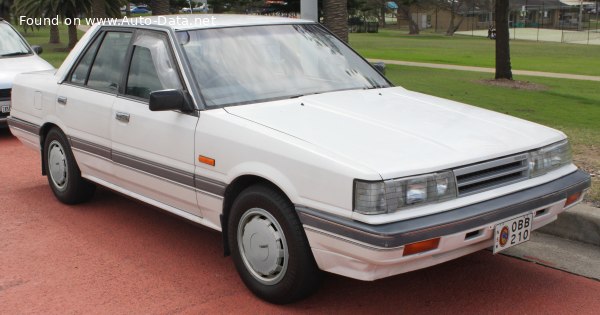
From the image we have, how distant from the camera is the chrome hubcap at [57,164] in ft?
20.9

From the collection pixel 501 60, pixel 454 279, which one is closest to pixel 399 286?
pixel 454 279

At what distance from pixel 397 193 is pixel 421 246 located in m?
0.29

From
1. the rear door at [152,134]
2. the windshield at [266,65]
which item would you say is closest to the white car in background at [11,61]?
the rear door at [152,134]

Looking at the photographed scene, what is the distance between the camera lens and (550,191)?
14.2 ft

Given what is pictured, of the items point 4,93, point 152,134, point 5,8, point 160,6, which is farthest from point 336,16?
point 5,8

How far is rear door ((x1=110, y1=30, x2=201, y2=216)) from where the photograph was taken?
4840 millimetres

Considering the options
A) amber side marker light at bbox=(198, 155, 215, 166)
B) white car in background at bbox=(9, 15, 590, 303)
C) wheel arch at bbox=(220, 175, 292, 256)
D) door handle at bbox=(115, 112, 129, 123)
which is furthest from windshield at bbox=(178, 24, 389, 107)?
door handle at bbox=(115, 112, 129, 123)

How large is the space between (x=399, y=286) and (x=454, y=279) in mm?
385

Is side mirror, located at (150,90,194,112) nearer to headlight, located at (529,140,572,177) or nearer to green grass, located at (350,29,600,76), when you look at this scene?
headlight, located at (529,140,572,177)

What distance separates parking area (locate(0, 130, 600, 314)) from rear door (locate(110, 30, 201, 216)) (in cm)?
42

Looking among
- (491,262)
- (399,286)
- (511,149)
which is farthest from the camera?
(491,262)

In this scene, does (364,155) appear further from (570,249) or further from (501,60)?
(501,60)

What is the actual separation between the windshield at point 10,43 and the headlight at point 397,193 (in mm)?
8538

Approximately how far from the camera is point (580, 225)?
532 cm
